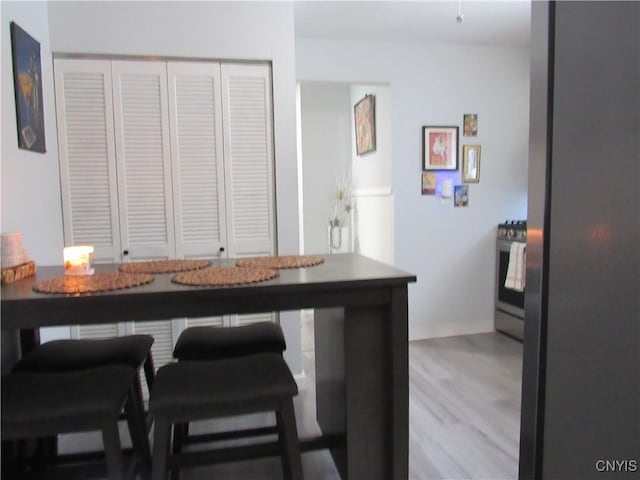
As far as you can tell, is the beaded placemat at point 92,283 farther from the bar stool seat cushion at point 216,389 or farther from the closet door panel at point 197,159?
the closet door panel at point 197,159

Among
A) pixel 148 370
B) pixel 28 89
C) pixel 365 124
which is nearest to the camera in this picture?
pixel 148 370

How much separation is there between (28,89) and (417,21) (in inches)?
99.2

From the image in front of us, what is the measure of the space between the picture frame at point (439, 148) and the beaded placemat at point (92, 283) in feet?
9.09

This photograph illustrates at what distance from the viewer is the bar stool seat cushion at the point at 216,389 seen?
1.26 m

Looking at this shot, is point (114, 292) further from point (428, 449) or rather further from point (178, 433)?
point (428, 449)

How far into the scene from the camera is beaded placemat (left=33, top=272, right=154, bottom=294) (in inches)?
48.7

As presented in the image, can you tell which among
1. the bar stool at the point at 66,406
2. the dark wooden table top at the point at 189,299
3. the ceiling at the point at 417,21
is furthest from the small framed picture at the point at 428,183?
the bar stool at the point at 66,406

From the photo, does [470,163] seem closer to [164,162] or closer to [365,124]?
[365,124]

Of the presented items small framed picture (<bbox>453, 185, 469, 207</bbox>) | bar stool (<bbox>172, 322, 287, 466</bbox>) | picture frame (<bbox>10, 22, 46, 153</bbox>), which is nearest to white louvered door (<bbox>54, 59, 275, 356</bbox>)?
picture frame (<bbox>10, 22, 46, 153</bbox>)

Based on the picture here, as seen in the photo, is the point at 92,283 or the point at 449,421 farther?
the point at 449,421

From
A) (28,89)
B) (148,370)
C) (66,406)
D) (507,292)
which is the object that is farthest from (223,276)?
(507,292)

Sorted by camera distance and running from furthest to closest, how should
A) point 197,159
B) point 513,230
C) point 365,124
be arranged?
point 365,124 < point 513,230 < point 197,159

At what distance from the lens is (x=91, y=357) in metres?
1.59

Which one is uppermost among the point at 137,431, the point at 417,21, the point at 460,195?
the point at 417,21
